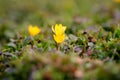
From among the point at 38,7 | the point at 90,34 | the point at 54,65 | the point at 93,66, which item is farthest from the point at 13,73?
the point at 38,7

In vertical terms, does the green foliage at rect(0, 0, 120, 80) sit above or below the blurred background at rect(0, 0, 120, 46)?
below

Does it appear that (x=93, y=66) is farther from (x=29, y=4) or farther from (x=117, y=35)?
(x=29, y=4)

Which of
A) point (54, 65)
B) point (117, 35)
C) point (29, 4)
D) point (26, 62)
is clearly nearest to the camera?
point (54, 65)

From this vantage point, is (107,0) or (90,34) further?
(107,0)

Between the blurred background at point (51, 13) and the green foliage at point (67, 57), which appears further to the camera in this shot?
the blurred background at point (51, 13)

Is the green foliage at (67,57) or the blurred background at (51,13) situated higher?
the blurred background at (51,13)

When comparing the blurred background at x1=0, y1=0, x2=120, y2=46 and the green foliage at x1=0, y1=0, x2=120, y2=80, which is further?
the blurred background at x1=0, y1=0, x2=120, y2=46

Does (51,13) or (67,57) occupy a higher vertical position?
(51,13)

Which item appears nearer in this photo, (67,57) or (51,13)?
(67,57)
